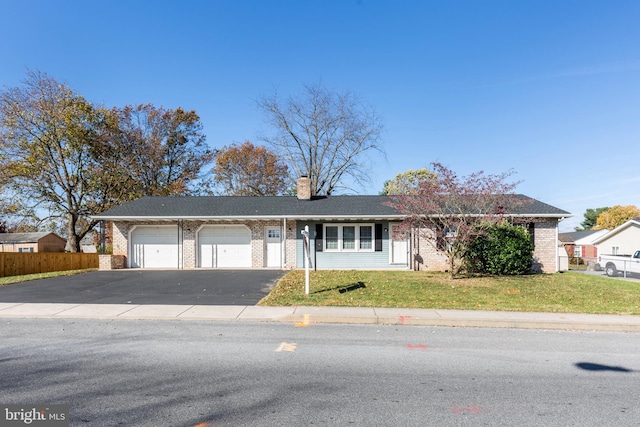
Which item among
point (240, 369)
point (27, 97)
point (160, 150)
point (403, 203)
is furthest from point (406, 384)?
point (160, 150)

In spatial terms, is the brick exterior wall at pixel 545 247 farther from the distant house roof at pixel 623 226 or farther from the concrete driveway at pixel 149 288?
the distant house roof at pixel 623 226

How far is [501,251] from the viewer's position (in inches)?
638

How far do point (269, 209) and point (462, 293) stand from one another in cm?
1116

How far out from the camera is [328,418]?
381 cm

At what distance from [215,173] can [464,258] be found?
31.1 metres

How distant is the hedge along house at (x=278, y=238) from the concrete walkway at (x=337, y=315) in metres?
9.21

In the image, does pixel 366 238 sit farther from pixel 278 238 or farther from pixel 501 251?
pixel 501 251

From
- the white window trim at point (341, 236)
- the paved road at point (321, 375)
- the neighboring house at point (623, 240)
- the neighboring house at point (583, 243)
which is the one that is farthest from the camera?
the neighboring house at point (583, 243)

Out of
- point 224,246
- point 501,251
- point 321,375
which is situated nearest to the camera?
point 321,375

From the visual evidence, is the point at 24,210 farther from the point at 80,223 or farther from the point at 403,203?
the point at 403,203

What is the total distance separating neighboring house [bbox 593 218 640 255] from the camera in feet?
118

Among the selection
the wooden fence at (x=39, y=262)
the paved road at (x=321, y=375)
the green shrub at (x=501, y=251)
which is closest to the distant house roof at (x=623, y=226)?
the green shrub at (x=501, y=251)

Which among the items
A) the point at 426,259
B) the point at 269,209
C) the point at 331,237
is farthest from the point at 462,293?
the point at 269,209

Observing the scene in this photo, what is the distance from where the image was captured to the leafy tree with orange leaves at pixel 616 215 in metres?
70.9
